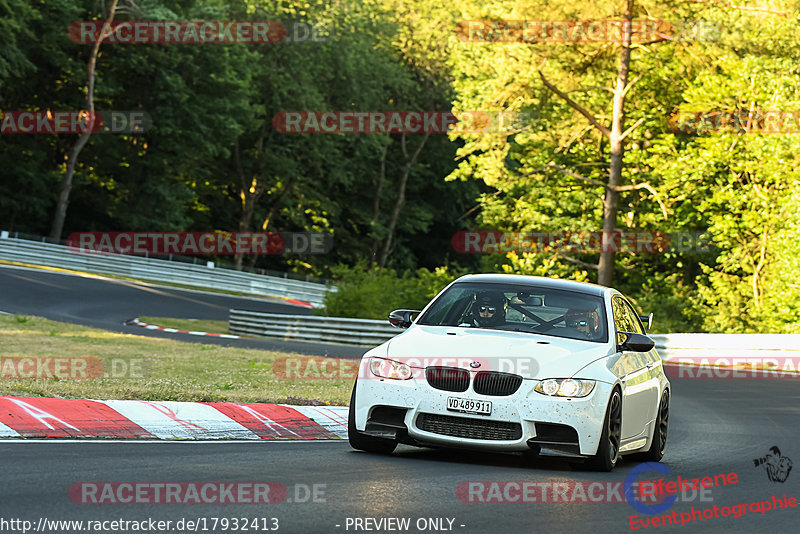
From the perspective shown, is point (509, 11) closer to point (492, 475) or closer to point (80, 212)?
point (80, 212)

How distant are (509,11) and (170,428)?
34721mm

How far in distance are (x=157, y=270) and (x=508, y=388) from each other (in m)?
44.9

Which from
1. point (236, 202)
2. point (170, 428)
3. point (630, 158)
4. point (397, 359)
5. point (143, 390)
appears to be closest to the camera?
point (397, 359)

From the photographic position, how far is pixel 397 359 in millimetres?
9422

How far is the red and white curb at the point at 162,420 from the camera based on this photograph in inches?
387

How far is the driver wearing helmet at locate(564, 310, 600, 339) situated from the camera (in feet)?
33.6

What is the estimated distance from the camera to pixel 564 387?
9.12 metres

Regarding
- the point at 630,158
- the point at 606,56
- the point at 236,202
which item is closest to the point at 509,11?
the point at 606,56

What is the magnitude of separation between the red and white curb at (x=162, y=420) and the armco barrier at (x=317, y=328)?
61.9 ft
